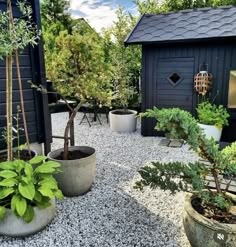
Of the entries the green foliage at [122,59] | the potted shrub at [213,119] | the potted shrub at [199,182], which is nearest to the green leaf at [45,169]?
the potted shrub at [199,182]

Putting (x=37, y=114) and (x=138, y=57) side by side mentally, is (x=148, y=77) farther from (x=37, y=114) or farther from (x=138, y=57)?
(x=37, y=114)

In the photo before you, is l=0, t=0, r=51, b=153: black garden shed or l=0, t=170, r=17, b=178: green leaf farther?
l=0, t=0, r=51, b=153: black garden shed

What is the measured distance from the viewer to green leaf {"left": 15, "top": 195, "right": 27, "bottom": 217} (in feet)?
6.83

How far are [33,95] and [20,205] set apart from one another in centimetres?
190

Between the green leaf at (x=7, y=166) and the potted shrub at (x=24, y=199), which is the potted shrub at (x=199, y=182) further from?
the green leaf at (x=7, y=166)

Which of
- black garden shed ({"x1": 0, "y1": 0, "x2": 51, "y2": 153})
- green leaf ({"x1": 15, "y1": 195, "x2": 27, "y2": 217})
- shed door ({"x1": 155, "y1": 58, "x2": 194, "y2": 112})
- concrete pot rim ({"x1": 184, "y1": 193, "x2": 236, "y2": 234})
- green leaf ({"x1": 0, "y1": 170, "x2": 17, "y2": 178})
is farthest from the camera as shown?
shed door ({"x1": 155, "y1": 58, "x2": 194, "y2": 112})

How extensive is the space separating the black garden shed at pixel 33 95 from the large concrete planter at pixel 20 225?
138 centimetres

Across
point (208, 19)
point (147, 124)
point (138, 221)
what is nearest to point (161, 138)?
point (147, 124)

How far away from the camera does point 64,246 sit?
2158mm

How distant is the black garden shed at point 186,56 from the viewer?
4648 mm

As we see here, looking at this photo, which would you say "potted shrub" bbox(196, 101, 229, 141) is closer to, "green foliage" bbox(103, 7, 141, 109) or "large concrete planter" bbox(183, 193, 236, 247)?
"green foliage" bbox(103, 7, 141, 109)

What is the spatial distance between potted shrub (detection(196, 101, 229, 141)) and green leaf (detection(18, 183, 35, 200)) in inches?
134

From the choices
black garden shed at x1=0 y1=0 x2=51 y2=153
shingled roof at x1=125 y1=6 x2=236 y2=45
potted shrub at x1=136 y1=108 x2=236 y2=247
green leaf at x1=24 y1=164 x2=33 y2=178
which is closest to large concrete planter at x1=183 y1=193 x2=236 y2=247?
potted shrub at x1=136 y1=108 x2=236 y2=247

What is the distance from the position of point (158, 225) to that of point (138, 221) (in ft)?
0.68
